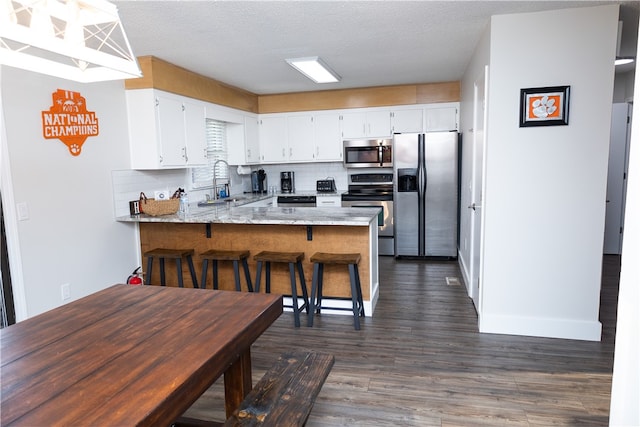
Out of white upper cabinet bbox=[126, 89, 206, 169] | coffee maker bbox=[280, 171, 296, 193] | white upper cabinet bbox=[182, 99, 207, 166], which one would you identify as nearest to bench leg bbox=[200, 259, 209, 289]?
white upper cabinet bbox=[126, 89, 206, 169]

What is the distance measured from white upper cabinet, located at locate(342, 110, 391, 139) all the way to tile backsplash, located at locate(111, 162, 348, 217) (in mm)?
633

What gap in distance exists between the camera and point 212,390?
2561 mm

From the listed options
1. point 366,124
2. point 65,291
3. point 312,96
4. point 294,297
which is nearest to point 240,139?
point 312,96

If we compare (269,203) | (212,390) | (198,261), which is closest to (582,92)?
(212,390)

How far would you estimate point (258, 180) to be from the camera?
21.7ft

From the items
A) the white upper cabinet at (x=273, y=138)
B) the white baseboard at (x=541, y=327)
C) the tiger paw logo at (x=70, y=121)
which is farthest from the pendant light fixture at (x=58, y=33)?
the white upper cabinet at (x=273, y=138)

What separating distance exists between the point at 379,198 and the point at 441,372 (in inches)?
134

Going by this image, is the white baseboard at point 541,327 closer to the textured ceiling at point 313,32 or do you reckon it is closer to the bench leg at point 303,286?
the bench leg at point 303,286

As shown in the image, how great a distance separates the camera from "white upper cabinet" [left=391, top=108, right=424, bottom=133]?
5848mm

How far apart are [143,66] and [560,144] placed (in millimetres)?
3714

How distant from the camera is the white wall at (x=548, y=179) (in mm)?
2906

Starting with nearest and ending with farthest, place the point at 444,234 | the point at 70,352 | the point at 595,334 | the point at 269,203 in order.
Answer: the point at 70,352
the point at 595,334
the point at 444,234
the point at 269,203

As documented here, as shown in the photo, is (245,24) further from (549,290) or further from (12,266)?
(549,290)

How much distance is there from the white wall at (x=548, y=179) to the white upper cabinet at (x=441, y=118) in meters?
2.75
